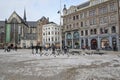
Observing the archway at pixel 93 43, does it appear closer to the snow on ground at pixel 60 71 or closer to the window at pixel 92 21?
the window at pixel 92 21

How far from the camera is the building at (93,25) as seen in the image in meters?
50.7

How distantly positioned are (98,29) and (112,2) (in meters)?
9.51

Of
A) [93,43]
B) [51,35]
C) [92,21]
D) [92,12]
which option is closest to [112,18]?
[92,21]

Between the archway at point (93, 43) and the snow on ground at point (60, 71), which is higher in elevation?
the archway at point (93, 43)

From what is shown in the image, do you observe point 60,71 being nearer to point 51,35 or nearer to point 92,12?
point 92,12

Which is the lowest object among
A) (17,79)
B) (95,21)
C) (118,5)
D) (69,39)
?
(17,79)

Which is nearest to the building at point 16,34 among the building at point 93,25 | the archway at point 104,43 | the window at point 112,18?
the building at point 93,25

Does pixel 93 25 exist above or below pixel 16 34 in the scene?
below

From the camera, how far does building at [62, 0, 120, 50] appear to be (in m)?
50.7

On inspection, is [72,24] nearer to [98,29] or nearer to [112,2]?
[98,29]

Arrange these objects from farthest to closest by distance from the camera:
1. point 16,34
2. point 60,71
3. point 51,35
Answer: point 16,34 → point 51,35 → point 60,71

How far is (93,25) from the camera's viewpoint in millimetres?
57594

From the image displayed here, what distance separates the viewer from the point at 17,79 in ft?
27.8

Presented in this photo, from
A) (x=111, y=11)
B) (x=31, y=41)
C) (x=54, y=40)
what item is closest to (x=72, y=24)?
(x=111, y=11)
